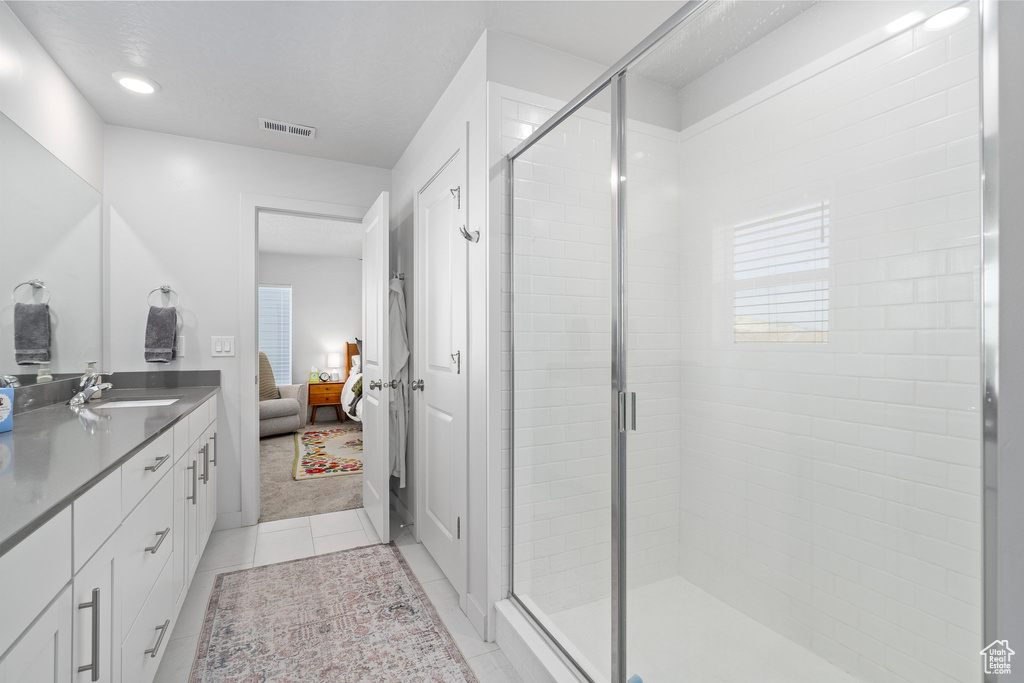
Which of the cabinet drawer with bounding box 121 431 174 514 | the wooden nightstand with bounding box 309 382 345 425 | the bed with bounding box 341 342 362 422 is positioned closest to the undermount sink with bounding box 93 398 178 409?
the cabinet drawer with bounding box 121 431 174 514

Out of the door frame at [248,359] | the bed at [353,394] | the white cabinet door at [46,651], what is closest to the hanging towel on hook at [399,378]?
the door frame at [248,359]

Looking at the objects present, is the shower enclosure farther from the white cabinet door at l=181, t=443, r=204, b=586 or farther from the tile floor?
the white cabinet door at l=181, t=443, r=204, b=586

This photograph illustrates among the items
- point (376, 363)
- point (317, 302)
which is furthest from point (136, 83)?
point (317, 302)

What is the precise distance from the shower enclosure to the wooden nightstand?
5.25m

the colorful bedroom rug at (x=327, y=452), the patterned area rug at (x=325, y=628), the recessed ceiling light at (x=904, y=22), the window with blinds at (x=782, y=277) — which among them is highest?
the recessed ceiling light at (x=904, y=22)

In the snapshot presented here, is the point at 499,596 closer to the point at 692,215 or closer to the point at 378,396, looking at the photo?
the point at 378,396

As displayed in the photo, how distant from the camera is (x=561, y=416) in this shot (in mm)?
1718

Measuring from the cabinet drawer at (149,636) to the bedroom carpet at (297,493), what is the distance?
5.23 ft

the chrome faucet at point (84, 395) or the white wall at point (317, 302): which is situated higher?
the white wall at point (317, 302)

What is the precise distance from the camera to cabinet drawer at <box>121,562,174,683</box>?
1195 mm

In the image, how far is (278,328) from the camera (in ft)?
21.9

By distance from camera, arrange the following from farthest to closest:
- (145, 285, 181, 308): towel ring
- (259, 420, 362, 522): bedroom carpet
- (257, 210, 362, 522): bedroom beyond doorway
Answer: (257, 210, 362, 522): bedroom beyond doorway < (259, 420, 362, 522): bedroom carpet < (145, 285, 181, 308): towel ring

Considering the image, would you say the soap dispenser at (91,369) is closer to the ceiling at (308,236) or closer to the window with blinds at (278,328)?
the ceiling at (308,236)

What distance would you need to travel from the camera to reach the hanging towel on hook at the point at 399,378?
2959mm
